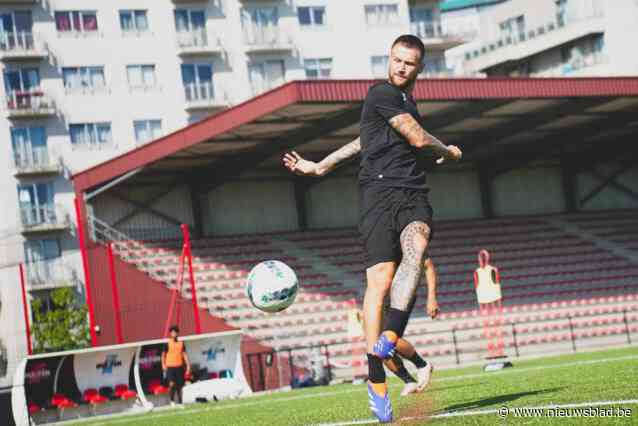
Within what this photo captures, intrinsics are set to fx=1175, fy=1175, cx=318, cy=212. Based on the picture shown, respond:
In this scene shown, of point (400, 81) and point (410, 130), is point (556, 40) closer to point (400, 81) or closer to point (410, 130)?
point (400, 81)

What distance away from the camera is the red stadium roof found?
27.2 m

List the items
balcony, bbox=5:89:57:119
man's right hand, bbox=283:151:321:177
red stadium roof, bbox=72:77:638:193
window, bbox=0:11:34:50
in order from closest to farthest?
man's right hand, bbox=283:151:321:177 < red stadium roof, bbox=72:77:638:193 < balcony, bbox=5:89:57:119 < window, bbox=0:11:34:50

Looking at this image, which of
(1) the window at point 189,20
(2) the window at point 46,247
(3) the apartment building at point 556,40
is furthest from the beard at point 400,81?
(3) the apartment building at point 556,40

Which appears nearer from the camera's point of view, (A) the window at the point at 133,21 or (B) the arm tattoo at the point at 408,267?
(B) the arm tattoo at the point at 408,267

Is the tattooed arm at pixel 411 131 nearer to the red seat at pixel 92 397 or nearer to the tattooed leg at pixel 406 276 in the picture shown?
the tattooed leg at pixel 406 276

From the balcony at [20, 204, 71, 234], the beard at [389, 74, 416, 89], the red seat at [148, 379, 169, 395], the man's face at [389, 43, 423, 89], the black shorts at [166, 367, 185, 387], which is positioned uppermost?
the balcony at [20, 204, 71, 234]

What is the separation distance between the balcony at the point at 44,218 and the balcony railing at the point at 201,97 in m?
8.18

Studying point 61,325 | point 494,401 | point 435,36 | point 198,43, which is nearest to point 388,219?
point 494,401

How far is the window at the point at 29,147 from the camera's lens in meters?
52.2

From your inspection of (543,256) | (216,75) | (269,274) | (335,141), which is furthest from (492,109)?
(216,75)

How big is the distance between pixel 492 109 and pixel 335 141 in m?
5.09

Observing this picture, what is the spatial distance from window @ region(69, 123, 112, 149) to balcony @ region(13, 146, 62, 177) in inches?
57.1

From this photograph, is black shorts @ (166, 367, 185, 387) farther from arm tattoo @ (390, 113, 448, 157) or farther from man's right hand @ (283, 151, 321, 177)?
arm tattoo @ (390, 113, 448, 157)

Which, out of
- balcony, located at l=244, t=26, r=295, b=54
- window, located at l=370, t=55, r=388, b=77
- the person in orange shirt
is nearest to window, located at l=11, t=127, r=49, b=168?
balcony, located at l=244, t=26, r=295, b=54
